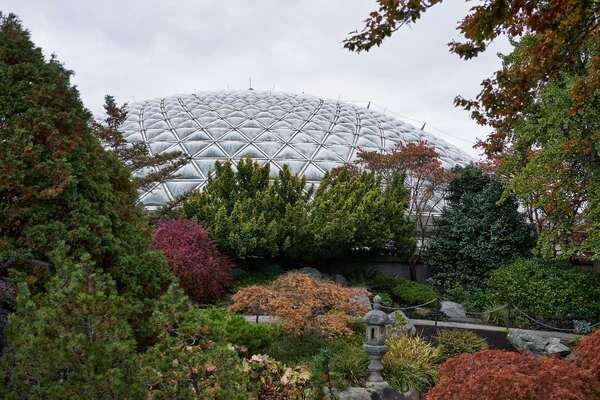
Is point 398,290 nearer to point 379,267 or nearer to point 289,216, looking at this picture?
point 379,267

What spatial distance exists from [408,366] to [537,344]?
14.7 ft

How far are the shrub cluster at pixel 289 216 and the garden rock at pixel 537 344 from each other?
6.08 meters

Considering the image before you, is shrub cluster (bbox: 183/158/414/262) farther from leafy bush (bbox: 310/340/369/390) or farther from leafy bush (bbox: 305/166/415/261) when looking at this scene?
leafy bush (bbox: 310/340/369/390)

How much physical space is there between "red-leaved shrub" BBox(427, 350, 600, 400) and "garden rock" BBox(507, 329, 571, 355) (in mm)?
6191

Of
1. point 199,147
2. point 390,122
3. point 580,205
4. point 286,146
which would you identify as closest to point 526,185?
point 580,205

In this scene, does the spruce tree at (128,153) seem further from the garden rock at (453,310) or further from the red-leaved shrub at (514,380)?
the red-leaved shrub at (514,380)

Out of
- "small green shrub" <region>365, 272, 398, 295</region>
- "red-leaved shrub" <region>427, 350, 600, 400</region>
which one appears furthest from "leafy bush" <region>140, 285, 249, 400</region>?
"small green shrub" <region>365, 272, 398, 295</region>

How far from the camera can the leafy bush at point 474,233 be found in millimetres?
18812

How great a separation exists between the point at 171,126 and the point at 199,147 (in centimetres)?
459

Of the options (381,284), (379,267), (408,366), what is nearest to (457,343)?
(408,366)

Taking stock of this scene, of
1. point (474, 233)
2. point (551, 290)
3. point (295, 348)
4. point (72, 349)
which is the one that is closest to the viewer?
point (72, 349)

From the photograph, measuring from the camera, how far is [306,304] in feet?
32.6

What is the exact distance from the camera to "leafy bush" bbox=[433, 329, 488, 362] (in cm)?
1153

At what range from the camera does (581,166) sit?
1350 centimetres
